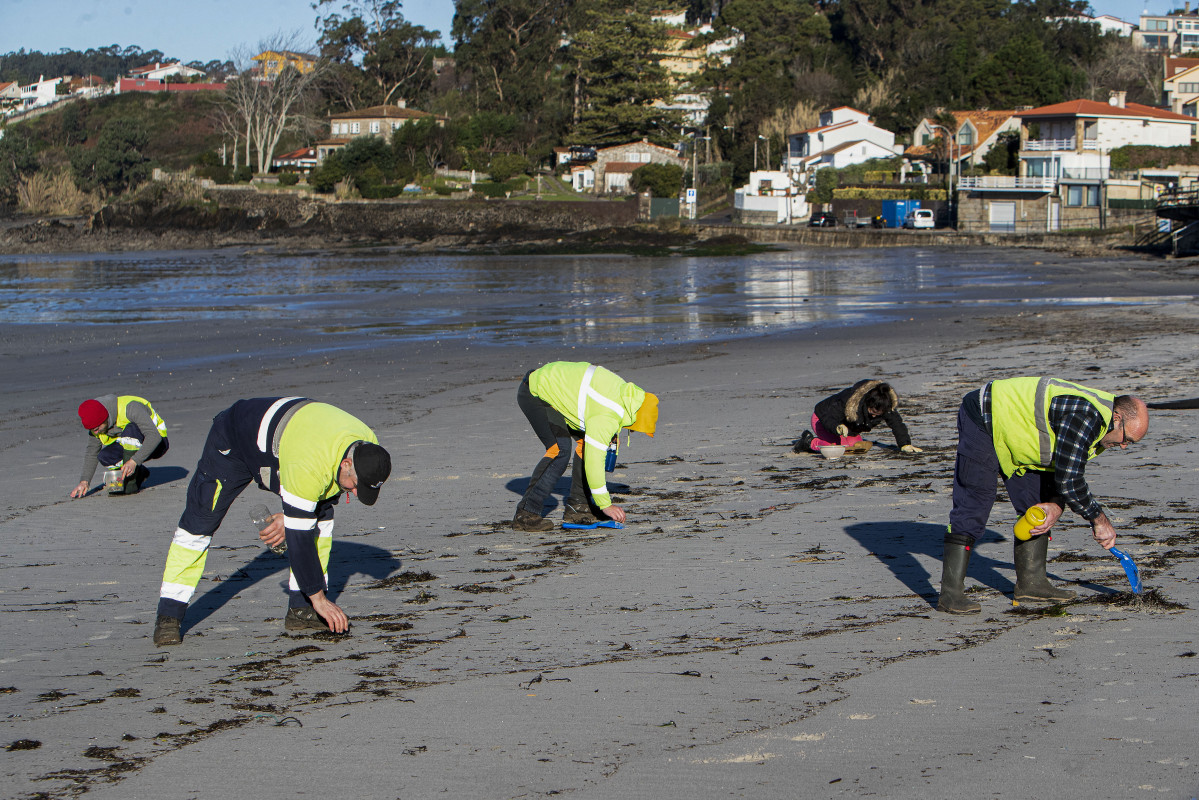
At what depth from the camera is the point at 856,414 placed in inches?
403

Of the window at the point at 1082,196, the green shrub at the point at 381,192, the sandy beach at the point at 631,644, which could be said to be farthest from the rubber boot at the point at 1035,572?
the green shrub at the point at 381,192

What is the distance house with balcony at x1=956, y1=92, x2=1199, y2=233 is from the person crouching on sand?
52568 millimetres

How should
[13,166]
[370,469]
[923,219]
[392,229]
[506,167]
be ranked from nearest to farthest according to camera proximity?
[370,469] < [923,219] < [392,229] < [506,167] < [13,166]

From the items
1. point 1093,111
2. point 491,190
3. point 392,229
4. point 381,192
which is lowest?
point 392,229

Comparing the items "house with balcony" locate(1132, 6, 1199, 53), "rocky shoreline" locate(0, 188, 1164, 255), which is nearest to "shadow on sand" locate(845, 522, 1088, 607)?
"rocky shoreline" locate(0, 188, 1164, 255)

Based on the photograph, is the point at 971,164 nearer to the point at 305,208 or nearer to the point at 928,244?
the point at 928,244

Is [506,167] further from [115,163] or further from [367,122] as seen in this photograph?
[115,163]

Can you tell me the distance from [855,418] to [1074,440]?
4.86 m

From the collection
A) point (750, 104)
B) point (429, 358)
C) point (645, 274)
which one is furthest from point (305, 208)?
point (429, 358)

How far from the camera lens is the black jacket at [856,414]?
10.2 m

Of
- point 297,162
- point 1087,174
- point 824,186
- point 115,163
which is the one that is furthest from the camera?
point 297,162

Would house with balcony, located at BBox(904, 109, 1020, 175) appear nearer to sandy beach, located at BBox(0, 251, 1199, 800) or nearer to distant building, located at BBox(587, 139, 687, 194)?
distant building, located at BBox(587, 139, 687, 194)

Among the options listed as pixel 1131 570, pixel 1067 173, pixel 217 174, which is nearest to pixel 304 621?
pixel 1131 570

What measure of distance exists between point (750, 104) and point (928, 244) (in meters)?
36.0
